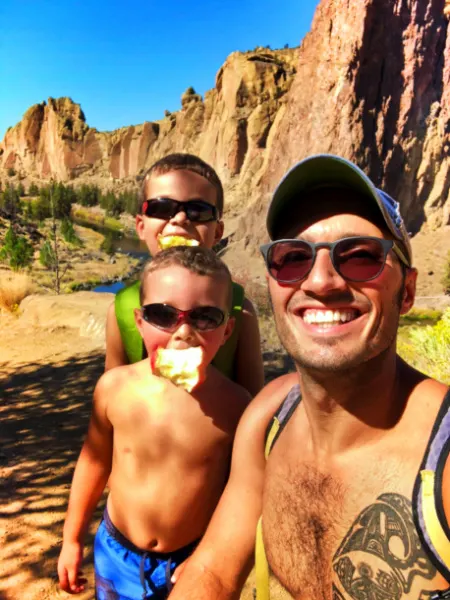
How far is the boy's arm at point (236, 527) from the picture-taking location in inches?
53.5

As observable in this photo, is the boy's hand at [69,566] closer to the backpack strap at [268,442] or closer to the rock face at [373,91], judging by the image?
the backpack strap at [268,442]

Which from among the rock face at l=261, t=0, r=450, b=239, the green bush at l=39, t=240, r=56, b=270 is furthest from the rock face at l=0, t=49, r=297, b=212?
the rock face at l=261, t=0, r=450, b=239

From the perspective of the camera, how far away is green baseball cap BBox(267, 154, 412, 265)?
3.87ft

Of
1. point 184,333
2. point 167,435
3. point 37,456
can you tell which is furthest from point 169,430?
point 37,456

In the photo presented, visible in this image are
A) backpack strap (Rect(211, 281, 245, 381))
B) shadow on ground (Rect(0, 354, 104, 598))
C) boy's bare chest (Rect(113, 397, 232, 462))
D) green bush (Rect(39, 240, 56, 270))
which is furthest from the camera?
green bush (Rect(39, 240, 56, 270))

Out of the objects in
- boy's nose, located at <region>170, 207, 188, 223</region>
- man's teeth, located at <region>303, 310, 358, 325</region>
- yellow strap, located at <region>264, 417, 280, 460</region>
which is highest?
boy's nose, located at <region>170, 207, 188, 223</region>

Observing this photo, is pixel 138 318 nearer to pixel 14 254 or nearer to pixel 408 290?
pixel 408 290

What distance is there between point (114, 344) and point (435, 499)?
1.42 m

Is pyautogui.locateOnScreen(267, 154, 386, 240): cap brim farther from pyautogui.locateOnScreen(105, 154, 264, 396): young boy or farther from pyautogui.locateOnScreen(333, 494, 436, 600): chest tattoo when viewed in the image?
pyautogui.locateOnScreen(333, 494, 436, 600): chest tattoo

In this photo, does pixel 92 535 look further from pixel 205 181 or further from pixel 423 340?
pixel 423 340

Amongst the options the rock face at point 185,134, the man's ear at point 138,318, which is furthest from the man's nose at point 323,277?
the rock face at point 185,134

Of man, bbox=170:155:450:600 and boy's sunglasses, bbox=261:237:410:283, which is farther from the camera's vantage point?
boy's sunglasses, bbox=261:237:410:283

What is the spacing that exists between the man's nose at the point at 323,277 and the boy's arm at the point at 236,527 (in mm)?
418

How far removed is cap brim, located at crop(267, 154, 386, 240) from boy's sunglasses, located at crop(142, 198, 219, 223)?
63 cm
